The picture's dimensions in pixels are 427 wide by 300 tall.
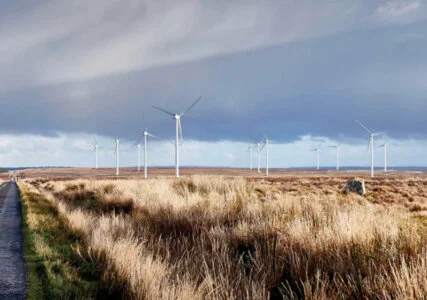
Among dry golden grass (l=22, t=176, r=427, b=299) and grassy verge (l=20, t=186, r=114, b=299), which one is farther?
grassy verge (l=20, t=186, r=114, b=299)

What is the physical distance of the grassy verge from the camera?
764 cm

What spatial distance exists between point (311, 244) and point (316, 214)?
11.6 ft

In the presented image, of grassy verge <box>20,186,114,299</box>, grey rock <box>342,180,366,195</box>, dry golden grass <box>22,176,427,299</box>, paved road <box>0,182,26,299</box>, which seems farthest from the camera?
grey rock <box>342,180,366,195</box>

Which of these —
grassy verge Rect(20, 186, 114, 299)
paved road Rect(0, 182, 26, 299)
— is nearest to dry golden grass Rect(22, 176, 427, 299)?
grassy verge Rect(20, 186, 114, 299)

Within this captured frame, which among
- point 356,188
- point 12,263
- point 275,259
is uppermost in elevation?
point 275,259

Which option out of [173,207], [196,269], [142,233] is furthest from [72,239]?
[196,269]

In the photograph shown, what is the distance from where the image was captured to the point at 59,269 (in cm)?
920

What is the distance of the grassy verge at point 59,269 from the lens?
7641 millimetres

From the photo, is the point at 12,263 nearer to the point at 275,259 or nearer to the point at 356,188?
the point at 275,259

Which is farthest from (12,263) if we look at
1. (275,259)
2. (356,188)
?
(356,188)

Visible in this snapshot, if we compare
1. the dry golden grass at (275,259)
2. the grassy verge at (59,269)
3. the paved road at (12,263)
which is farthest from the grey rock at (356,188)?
the grassy verge at (59,269)

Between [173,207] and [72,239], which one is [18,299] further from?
[173,207]

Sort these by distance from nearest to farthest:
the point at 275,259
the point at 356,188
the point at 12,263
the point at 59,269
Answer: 1. the point at 275,259
2. the point at 59,269
3. the point at 12,263
4. the point at 356,188

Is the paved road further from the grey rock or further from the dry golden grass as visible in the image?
the grey rock
